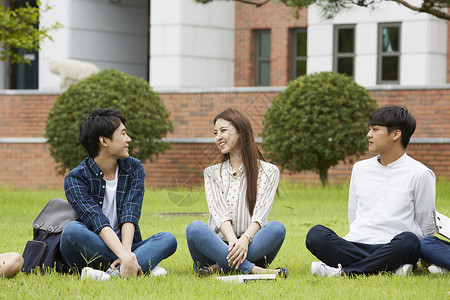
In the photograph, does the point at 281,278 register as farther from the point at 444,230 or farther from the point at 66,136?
the point at 66,136

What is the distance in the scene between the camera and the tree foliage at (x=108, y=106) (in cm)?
1543

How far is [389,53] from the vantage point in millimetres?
19062

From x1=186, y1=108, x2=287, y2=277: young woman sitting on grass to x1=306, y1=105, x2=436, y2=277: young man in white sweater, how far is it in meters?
0.38

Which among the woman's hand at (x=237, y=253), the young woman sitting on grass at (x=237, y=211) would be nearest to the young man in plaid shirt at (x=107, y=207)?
the young woman sitting on grass at (x=237, y=211)

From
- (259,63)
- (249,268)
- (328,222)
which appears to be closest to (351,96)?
(328,222)

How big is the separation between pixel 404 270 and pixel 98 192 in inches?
84.6

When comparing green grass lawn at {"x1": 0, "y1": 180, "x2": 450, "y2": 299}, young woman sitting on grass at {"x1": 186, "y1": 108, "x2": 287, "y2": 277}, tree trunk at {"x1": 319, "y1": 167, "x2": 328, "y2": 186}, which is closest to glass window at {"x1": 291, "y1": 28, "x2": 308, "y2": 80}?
tree trunk at {"x1": 319, "y1": 167, "x2": 328, "y2": 186}

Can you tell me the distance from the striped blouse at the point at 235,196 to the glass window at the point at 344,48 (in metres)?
14.0

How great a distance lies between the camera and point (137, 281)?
5230 mm

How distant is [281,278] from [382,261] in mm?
700

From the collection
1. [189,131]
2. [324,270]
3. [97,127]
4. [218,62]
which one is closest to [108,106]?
[189,131]

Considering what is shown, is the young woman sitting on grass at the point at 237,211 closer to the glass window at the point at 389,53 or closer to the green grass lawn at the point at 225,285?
the green grass lawn at the point at 225,285

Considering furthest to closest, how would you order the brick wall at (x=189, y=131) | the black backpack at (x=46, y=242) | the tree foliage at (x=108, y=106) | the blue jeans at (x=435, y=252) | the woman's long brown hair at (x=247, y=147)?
the tree foliage at (x=108, y=106) → the brick wall at (x=189, y=131) → the woman's long brown hair at (x=247, y=147) → the black backpack at (x=46, y=242) → the blue jeans at (x=435, y=252)

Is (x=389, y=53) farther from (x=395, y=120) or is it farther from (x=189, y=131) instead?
(x=395, y=120)
